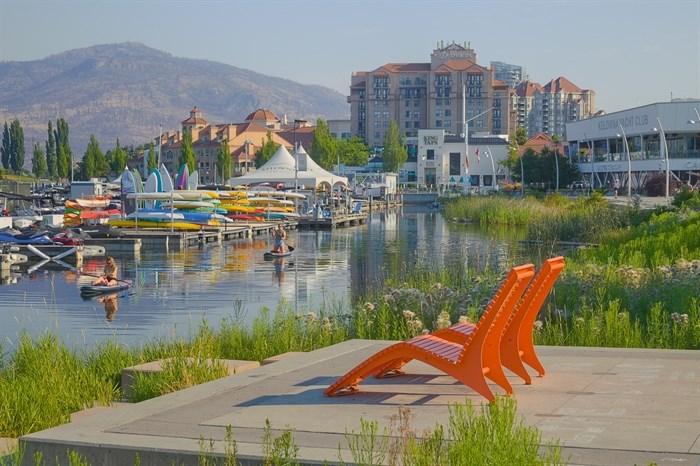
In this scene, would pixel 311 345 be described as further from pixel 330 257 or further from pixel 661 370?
pixel 330 257

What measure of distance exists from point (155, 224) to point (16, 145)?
116 metres

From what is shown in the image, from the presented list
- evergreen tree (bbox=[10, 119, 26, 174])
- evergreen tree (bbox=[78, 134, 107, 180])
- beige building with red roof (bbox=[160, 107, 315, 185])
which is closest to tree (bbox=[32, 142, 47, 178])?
evergreen tree (bbox=[10, 119, 26, 174])

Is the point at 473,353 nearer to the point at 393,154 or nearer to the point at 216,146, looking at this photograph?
the point at 393,154

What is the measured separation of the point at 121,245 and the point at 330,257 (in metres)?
9.63

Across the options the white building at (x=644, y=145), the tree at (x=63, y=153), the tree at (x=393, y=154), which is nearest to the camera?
the white building at (x=644, y=145)

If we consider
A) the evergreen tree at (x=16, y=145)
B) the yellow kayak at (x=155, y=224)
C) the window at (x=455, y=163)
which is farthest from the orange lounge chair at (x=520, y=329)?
the evergreen tree at (x=16, y=145)

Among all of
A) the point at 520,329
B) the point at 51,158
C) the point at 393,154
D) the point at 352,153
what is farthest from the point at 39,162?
the point at 520,329

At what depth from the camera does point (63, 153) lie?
6004 inches

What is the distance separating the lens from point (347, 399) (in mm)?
9922

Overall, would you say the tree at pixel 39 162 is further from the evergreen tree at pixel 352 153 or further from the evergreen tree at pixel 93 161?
the evergreen tree at pixel 352 153

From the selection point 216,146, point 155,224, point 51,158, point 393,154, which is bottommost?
point 155,224

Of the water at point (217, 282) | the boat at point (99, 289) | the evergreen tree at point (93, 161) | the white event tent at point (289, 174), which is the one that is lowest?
the water at point (217, 282)

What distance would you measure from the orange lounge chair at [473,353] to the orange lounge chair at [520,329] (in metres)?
0.39

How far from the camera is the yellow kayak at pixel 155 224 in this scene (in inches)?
2323
